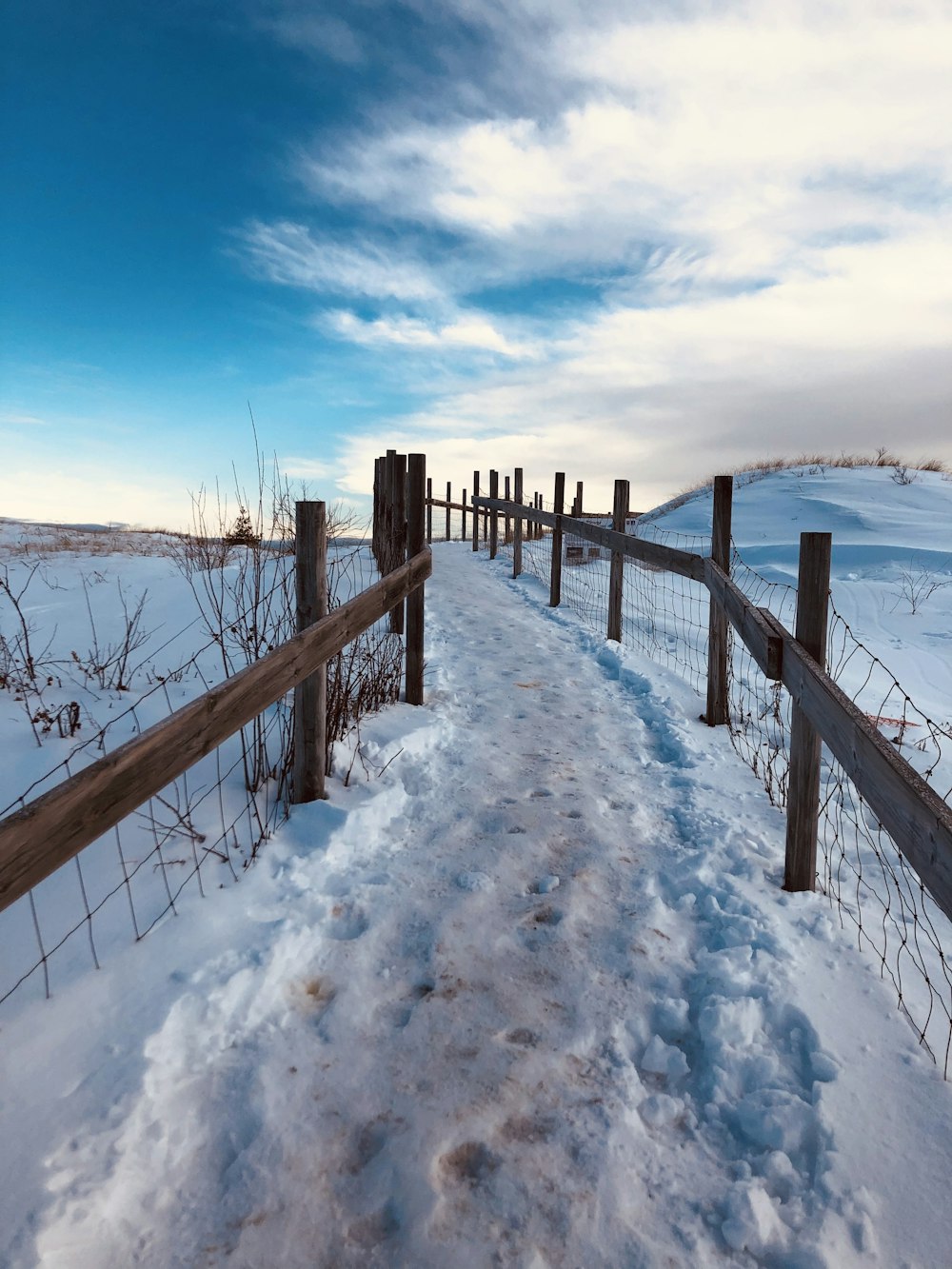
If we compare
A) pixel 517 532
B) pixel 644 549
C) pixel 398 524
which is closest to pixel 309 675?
pixel 398 524

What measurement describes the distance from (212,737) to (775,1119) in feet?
6.95

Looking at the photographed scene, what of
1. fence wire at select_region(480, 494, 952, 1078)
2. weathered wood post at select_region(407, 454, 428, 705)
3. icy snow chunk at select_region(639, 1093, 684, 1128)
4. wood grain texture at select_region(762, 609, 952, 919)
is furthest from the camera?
weathered wood post at select_region(407, 454, 428, 705)

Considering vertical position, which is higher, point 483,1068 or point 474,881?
point 474,881

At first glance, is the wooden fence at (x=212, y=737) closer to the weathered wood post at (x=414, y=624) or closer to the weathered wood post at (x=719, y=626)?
the weathered wood post at (x=414, y=624)

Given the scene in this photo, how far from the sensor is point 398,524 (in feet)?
23.6

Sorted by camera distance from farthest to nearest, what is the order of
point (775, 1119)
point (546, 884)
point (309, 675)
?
point (309, 675) < point (546, 884) < point (775, 1119)

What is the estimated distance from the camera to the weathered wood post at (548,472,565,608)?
35.6ft

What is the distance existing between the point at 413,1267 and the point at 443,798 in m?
2.56

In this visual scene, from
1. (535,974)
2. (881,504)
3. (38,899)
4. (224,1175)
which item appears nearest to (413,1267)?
(224,1175)

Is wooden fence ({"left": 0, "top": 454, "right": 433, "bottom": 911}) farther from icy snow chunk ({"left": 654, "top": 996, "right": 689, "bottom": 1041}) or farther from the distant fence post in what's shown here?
icy snow chunk ({"left": 654, "top": 996, "right": 689, "bottom": 1041})

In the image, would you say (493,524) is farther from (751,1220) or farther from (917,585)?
(751,1220)

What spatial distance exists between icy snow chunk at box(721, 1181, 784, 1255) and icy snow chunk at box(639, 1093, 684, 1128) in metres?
0.25

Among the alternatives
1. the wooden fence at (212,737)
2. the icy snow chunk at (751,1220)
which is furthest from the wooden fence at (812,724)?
the wooden fence at (212,737)

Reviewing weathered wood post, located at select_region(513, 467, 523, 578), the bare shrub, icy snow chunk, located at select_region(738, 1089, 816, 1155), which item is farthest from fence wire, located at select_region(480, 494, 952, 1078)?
weathered wood post, located at select_region(513, 467, 523, 578)
